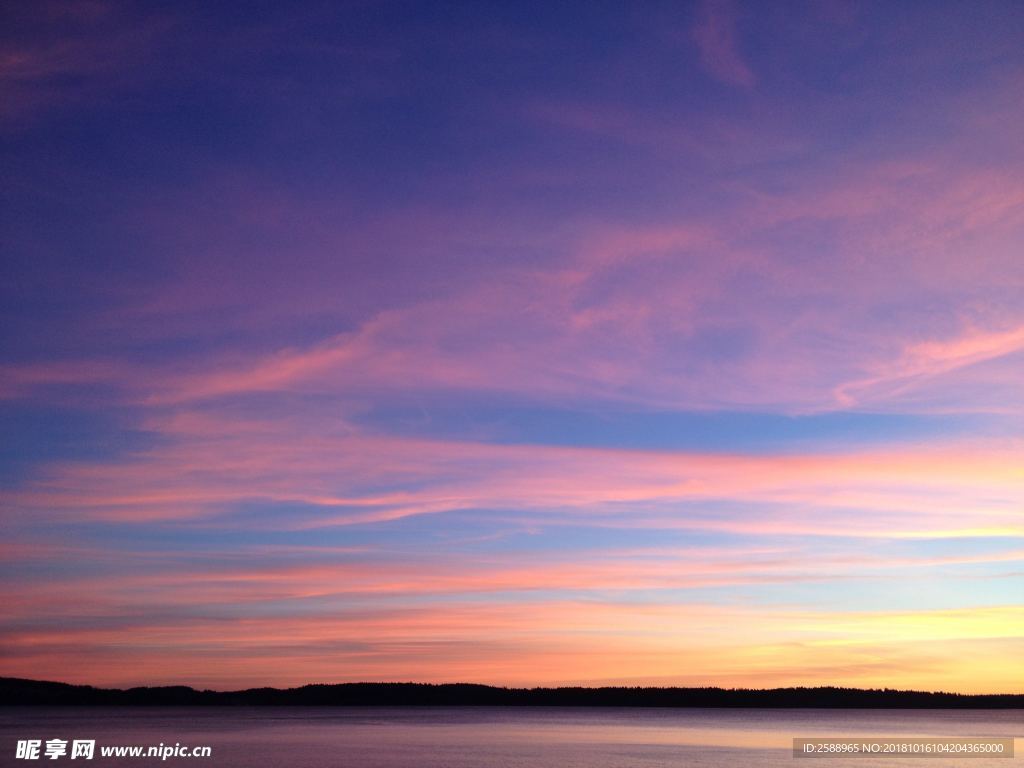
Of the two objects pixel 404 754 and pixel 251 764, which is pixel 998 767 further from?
pixel 251 764

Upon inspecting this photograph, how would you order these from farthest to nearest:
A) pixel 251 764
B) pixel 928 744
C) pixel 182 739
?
pixel 928 744
pixel 182 739
pixel 251 764

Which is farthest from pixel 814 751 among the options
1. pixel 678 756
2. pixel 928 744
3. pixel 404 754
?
pixel 404 754

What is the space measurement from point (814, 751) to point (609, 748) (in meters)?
18.8

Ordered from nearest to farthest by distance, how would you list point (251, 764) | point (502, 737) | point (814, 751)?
1. point (251, 764)
2. point (814, 751)
3. point (502, 737)

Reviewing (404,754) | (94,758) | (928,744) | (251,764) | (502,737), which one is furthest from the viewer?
(502,737)

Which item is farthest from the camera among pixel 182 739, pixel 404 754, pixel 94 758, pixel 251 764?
pixel 182 739

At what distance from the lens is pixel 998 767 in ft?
236

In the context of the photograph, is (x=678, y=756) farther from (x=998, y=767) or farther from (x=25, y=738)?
(x=25, y=738)

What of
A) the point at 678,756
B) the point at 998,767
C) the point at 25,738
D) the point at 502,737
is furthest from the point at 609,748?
the point at 25,738

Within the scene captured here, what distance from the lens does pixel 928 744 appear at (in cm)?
10944

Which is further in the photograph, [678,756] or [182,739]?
[182,739]

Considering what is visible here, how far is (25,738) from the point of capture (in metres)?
94.8

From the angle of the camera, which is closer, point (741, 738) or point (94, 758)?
point (94, 758)

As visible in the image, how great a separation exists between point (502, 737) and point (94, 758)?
53203 mm
